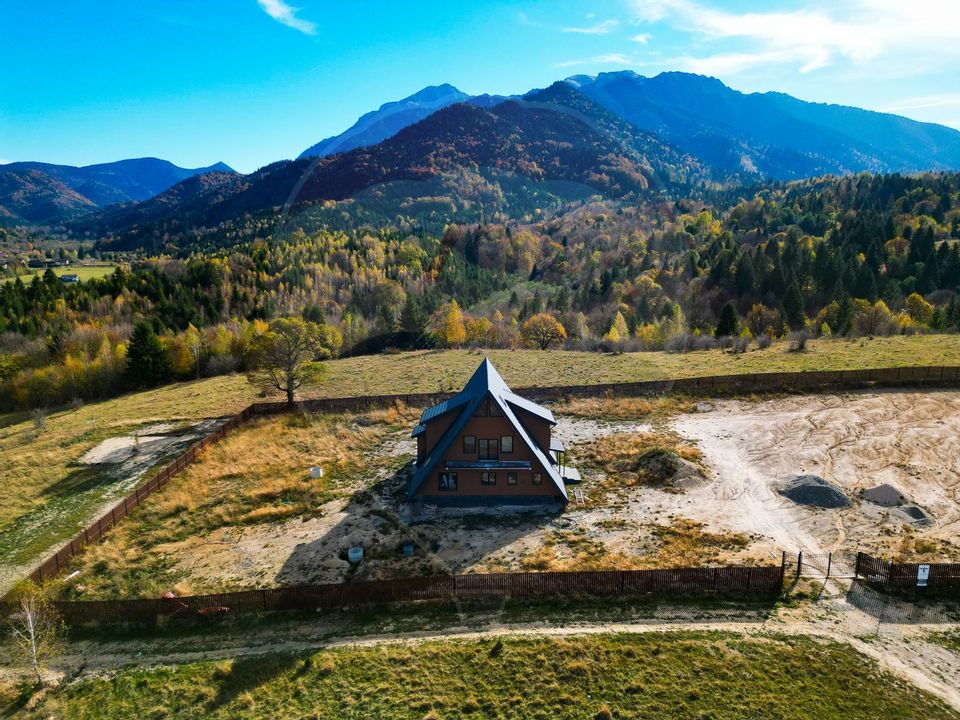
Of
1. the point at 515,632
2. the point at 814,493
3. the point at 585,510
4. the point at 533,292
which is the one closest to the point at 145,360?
the point at 585,510

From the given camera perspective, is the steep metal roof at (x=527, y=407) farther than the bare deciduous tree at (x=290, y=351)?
No

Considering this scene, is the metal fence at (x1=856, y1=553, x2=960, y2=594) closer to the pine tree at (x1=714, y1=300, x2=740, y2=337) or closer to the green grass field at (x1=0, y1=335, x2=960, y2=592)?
the green grass field at (x1=0, y1=335, x2=960, y2=592)

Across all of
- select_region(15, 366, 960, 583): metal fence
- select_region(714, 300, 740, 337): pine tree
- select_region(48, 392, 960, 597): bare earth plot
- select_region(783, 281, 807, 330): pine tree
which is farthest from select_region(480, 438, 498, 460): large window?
select_region(783, 281, 807, 330): pine tree

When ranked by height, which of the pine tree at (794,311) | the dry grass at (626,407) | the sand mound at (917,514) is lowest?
the sand mound at (917,514)

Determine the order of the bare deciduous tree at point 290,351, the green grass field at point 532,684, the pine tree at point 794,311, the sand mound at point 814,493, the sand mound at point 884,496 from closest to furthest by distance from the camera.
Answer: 1. the green grass field at point 532,684
2. the sand mound at point 884,496
3. the sand mound at point 814,493
4. the bare deciduous tree at point 290,351
5. the pine tree at point 794,311

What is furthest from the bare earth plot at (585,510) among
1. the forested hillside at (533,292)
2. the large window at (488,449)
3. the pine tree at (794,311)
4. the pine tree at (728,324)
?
the pine tree at (794,311)

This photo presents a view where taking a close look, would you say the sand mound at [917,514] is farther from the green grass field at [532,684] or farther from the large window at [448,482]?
the large window at [448,482]

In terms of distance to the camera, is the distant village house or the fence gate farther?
the distant village house
